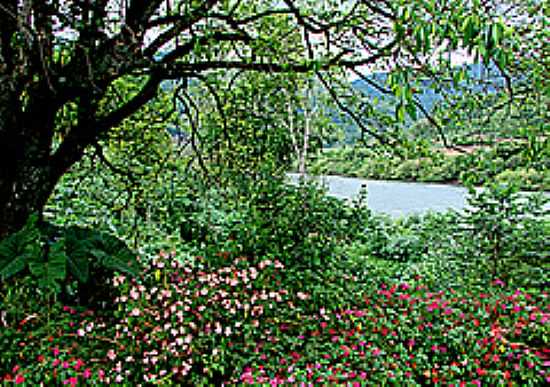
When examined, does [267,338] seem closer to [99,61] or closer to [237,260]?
[237,260]

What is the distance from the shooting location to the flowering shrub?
2.26 m

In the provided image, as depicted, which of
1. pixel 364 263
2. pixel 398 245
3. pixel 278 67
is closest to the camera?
pixel 278 67

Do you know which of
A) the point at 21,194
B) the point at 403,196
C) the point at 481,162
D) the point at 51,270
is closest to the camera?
the point at 481,162

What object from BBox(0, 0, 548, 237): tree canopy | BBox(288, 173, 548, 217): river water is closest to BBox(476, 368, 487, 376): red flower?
BBox(0, 0, 548, 237): tree canopy

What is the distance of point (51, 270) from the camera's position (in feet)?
7.72

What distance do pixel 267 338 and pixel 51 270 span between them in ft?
4.47

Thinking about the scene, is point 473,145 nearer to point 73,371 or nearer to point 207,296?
point 207,296

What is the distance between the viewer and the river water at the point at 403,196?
8152 millimetres

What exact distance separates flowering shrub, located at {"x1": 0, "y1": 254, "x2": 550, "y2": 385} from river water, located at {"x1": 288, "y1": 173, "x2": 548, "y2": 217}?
15.5 ft

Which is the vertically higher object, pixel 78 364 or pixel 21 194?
pixel 21 194

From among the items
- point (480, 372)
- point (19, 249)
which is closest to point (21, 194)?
point (19, 249)

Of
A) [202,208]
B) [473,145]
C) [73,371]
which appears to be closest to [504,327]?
[473,145]

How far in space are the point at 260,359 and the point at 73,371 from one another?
1030mm

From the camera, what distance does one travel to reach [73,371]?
86.4 inches
